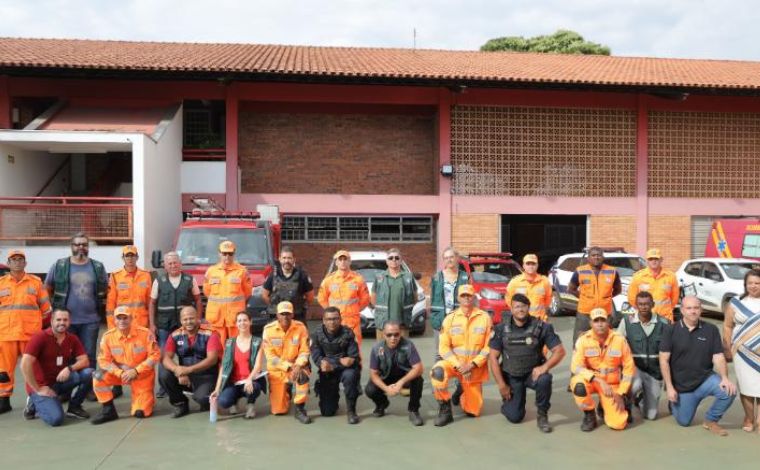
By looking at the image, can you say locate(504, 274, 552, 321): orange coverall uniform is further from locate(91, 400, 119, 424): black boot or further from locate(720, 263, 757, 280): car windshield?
locate(720, 263, 757, 280): car windshield

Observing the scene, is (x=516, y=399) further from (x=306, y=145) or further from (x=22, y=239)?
(x=306, y=145)

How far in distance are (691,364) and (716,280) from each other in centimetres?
871

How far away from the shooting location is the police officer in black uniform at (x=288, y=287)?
7.75m

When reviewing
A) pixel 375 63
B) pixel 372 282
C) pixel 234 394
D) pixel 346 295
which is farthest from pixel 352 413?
pixel 375 63

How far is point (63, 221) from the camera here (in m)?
13.0

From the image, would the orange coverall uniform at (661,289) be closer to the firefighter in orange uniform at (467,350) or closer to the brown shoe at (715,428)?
the brown shoe at (715,428)

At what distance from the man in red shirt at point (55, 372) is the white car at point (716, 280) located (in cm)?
1188

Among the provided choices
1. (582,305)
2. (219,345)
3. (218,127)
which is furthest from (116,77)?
(582,305)

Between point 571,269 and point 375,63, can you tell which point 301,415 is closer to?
point 571,269

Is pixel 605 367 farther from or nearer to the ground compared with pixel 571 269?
nearer to the ground

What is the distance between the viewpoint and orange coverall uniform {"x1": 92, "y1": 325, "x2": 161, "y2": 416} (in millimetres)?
6477

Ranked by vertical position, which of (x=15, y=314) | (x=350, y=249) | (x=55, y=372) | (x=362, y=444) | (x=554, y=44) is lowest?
(x=362, y=444)

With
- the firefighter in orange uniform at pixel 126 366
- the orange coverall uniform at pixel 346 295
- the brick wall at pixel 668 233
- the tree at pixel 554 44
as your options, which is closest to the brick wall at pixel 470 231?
the brick wall at pixel 668 233

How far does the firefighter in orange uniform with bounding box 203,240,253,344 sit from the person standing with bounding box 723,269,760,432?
5063mm
